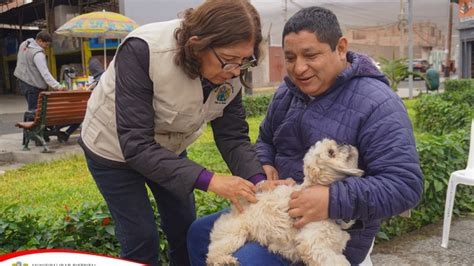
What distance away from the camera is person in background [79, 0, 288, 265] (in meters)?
1.97

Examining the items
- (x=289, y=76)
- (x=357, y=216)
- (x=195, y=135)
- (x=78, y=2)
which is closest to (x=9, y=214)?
(x=195, y=135)

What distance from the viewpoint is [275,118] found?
249 cm

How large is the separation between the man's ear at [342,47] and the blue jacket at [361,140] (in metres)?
0.07

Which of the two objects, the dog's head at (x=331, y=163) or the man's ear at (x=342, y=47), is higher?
the man's ear at (x=342, y=47)

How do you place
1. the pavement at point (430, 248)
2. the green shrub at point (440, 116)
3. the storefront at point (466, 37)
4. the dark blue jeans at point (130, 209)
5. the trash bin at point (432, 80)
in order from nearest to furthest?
the dark blue jeans at point (130, 209) → the pavement at point (430, 248) → the green shrub at point (440, 116) → the trash bin at point (432, 80) → the storefront at point (466, 37)

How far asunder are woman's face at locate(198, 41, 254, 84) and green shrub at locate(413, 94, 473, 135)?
5.26m

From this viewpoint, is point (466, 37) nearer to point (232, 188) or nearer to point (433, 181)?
point (433, 181)

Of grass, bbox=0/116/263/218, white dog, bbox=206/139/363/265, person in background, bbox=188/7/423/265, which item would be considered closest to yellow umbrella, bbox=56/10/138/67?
grass, bbox=0/116/263/218

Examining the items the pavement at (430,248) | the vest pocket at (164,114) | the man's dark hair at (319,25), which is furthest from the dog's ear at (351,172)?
the pavement at (430,248)

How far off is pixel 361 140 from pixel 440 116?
6669mm

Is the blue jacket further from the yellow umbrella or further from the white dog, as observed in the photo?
the yellow umbrella

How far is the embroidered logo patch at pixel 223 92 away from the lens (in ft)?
7.55

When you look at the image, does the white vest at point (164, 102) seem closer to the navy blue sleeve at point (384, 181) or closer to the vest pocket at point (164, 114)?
the vest pocket at point (164, 114)

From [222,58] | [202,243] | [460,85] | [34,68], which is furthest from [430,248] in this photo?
[460,85]
